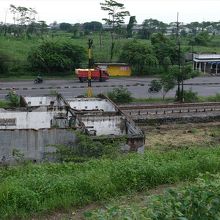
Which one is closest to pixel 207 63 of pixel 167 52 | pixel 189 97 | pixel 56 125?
pixel 167 52

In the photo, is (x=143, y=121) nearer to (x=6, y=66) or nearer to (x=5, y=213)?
(x=5, y=213)

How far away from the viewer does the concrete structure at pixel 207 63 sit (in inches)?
1855

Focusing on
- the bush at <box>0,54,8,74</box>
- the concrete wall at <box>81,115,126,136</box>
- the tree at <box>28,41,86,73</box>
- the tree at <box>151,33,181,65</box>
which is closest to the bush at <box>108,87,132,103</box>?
the concrete wall at <box>81,115,126,136</box>

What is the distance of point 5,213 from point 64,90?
86.4 ft

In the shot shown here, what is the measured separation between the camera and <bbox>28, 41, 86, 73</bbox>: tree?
40.6 meters

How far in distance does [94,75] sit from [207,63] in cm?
1563

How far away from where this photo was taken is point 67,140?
15.8 m

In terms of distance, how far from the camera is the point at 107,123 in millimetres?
18594

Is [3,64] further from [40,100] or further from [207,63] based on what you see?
[207,63]

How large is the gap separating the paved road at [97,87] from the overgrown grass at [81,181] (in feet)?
71.7

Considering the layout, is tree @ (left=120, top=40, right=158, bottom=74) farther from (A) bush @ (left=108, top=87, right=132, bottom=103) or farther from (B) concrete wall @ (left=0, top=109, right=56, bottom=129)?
(B) concrete wall @ (left=0, top=109, right=56, bottom=129)

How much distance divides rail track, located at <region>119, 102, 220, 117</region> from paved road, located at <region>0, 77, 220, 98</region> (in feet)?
18.4

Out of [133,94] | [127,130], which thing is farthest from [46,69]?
[127,130]

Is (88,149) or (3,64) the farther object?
(3,64)
